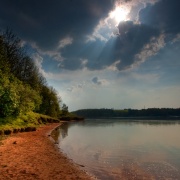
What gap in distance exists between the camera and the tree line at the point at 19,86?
41000mm

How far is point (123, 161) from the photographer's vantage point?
19156 millimetres

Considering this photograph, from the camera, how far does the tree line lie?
41.0 metres

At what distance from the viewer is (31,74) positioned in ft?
275

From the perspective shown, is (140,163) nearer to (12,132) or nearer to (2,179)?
(2,179)

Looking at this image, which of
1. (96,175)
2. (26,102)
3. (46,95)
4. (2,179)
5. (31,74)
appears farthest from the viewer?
(46,95)

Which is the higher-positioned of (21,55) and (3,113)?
(21,55)

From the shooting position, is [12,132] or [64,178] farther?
[12,132]

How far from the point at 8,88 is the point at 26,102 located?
27.0ft

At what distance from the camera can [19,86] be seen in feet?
164

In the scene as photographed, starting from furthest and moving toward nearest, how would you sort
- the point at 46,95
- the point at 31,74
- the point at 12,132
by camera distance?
the point at 46,95
the point at 31,74
the point at 12,132

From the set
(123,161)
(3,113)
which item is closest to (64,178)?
(123,161)

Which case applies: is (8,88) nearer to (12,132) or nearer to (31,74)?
(12,132)

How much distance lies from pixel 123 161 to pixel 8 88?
2846 cm

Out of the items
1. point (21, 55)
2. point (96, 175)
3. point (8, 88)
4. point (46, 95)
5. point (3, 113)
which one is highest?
point (21, 55)
